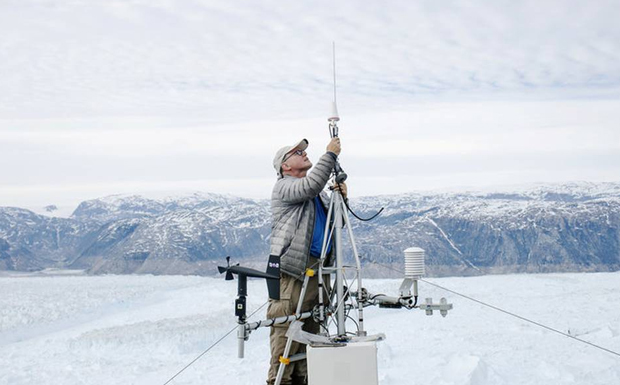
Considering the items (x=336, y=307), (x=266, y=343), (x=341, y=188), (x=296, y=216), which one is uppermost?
(x=341, y=188)

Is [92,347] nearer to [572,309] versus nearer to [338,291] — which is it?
[338,291]

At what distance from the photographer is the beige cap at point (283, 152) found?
16.9ft

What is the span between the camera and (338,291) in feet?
16.4

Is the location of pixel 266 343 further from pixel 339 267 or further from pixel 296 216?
pixel 296 216

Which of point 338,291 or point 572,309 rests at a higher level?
point 338,291

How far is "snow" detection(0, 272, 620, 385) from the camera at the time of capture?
345 inches

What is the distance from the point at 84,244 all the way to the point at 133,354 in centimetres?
17814

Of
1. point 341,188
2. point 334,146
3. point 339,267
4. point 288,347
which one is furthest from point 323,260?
point 334,146

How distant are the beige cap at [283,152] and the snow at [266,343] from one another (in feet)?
13.6

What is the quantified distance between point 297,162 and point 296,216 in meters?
0.48

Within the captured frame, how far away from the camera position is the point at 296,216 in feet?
16.1

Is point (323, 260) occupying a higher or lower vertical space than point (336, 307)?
higher

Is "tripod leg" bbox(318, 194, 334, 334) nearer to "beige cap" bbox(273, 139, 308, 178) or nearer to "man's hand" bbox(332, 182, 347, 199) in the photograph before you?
"man's hand" bbox(332, 182, 347, 199)

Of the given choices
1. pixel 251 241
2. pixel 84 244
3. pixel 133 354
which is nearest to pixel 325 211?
pixel 133 354
